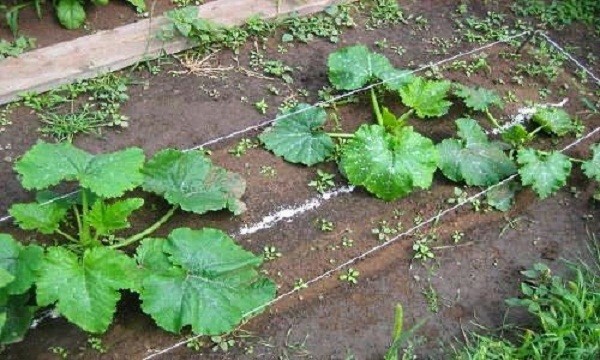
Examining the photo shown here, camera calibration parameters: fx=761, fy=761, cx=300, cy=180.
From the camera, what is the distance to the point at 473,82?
14.8 feet

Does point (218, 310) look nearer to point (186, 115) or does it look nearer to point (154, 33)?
point (186, 115)

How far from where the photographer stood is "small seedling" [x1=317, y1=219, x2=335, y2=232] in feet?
12.1

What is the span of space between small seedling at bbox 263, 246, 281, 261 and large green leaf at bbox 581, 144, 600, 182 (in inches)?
67.0

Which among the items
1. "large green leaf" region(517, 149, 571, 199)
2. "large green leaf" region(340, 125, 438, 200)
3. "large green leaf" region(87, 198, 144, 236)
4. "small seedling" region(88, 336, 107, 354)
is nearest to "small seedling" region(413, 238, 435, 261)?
"large green leaf" region(340, 125, 438, 200)

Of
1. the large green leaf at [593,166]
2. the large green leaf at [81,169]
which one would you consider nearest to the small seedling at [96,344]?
the large green leaf at [81,169]

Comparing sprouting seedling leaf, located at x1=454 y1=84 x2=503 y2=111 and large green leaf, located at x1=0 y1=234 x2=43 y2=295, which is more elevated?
large green leaf, located at x1=0 y1=234 x2=43 y2=295

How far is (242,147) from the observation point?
12.9 ft

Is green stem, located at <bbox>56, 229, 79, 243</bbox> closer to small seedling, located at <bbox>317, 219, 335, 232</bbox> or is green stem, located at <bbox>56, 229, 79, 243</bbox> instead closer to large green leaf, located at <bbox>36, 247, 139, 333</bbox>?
large green leaf, located at <bbox>36, 247, 139, 333</bbox>

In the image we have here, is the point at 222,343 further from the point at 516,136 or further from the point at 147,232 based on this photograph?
the point at 516,136

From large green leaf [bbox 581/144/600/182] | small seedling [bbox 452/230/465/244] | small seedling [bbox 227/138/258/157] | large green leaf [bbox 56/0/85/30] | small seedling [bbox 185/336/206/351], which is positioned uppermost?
large green leaf [bbox 56/0/85/30]

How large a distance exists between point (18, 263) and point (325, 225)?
1.42 meters

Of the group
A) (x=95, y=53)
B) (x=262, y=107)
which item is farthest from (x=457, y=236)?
(x=95, y=53)

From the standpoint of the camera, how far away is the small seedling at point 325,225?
368 centimetres

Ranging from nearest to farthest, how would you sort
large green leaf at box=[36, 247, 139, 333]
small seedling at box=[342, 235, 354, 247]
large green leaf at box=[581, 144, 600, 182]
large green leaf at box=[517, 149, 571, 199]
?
large green leaf at box=[36, 247, 139, 333] → small seedling at box=[342, 235, 354, 247] → large green leaf at box=[517, 149, 571, 199] → large green leaf at box=[581, 144, 600, 182]
